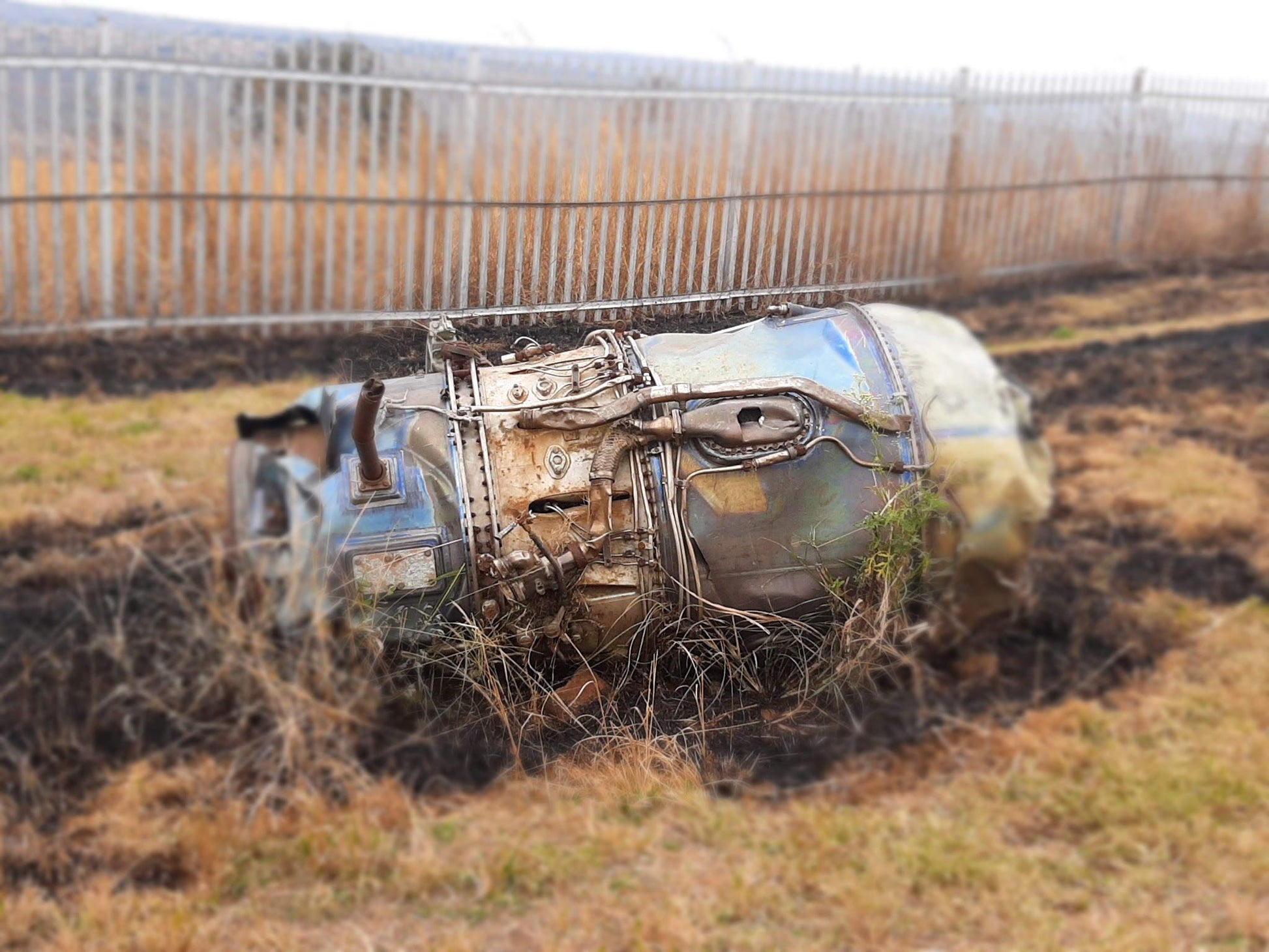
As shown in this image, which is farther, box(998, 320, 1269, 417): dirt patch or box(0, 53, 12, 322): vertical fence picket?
box(998, 320, 1269, 417): dirt patch

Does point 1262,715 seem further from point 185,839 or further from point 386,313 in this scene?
point 185,839

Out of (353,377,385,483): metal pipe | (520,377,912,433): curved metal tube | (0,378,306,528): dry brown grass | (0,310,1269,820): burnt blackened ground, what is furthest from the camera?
(0,310,1269,820): burnt blackened ground

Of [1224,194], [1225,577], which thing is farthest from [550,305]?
A: [1225,577]

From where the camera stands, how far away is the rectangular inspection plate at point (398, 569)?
3.06m

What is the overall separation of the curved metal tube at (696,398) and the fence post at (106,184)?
1.61m

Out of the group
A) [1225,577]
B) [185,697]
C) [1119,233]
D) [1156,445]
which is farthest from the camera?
[185,697]

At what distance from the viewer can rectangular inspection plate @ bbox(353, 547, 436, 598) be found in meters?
3.06

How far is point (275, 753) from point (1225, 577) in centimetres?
740

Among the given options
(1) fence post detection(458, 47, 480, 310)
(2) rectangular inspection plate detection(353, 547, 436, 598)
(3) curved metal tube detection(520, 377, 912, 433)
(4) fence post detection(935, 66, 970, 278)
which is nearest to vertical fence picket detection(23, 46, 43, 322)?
(1) fence post detection(458, 47, 480, 310)

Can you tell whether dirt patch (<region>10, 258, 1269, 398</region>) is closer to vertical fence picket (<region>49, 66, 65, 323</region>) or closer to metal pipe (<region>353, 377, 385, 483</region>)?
vertical fence picket (<region>49, 66, 65, 323</region>)

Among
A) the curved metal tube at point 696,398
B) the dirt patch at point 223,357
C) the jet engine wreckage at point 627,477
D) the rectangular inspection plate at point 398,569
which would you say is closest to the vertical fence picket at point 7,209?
the dirt patch at point 223,357

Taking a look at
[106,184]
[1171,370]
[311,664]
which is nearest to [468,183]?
[106,184]

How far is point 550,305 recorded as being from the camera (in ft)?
10.8

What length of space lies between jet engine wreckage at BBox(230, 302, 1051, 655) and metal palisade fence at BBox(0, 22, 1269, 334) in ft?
0.75
